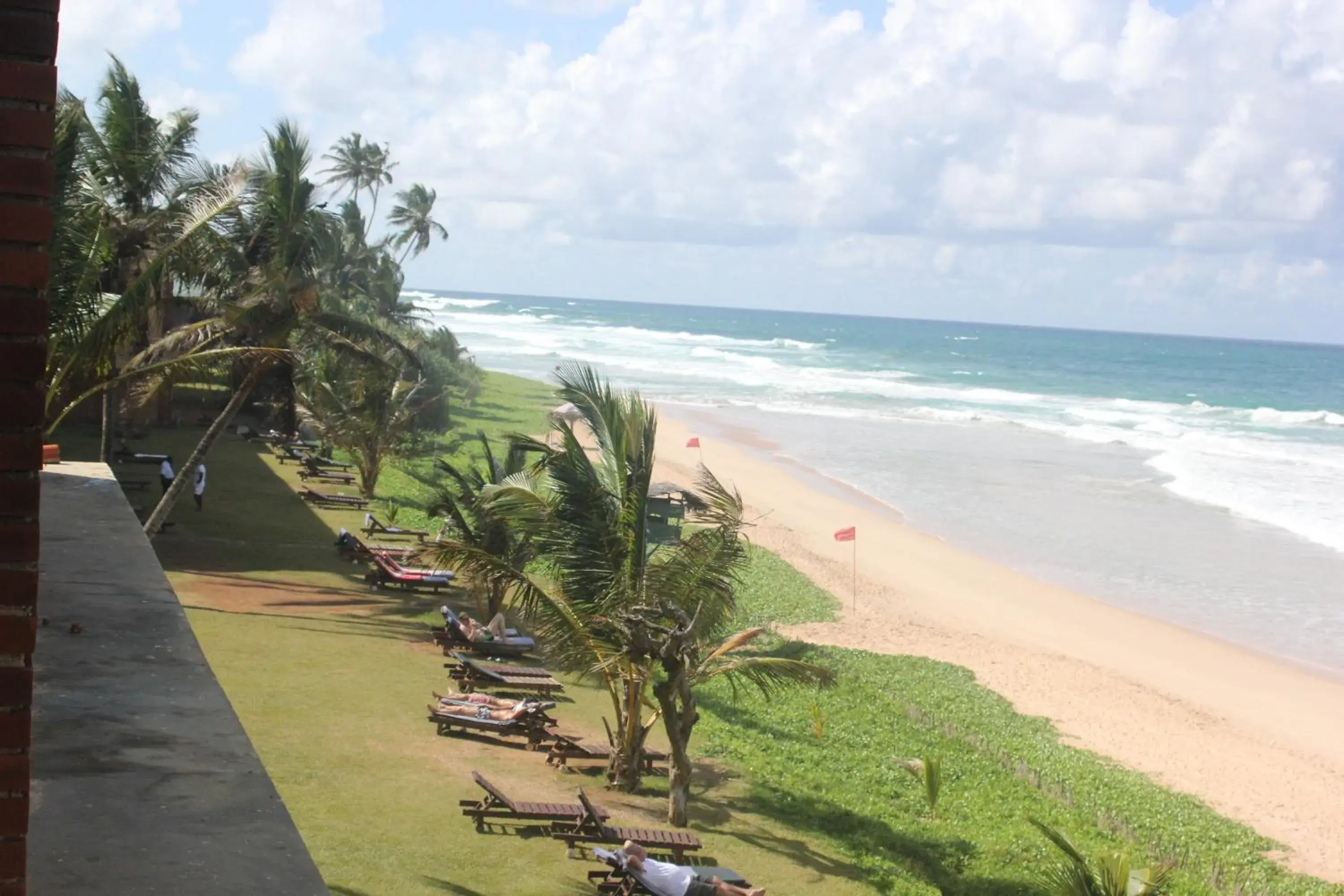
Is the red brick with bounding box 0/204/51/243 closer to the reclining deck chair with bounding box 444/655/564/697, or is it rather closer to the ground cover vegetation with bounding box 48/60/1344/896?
the ground cover vegetation with bounding box 48/60/1344/896

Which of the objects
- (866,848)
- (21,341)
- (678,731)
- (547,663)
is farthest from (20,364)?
(547,663)

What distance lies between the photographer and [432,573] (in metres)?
17.7

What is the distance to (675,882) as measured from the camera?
842 cm

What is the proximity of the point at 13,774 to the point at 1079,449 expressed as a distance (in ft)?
149

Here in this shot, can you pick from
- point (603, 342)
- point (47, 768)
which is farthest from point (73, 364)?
point (603, 342)

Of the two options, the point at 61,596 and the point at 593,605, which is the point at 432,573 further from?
the point at 61,596

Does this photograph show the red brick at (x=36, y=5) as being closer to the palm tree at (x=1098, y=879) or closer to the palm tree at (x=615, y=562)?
the palm tree at (x=1098, y=879)

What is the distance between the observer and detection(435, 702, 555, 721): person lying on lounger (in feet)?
39.2

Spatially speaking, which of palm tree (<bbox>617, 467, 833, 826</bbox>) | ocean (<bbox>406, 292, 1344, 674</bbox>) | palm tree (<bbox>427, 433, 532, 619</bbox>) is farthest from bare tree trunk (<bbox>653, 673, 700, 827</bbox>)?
ocean (<bbox>406, 292, 1344, 674</bbox>)

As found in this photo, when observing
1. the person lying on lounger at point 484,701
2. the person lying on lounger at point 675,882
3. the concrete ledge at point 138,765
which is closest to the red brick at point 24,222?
the concrete ledge at point 138,765

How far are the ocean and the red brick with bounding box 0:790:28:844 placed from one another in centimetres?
2055

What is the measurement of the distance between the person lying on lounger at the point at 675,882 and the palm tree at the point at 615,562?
1513 mm

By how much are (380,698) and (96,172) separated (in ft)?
27.8

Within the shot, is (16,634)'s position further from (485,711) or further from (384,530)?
(384,530)
